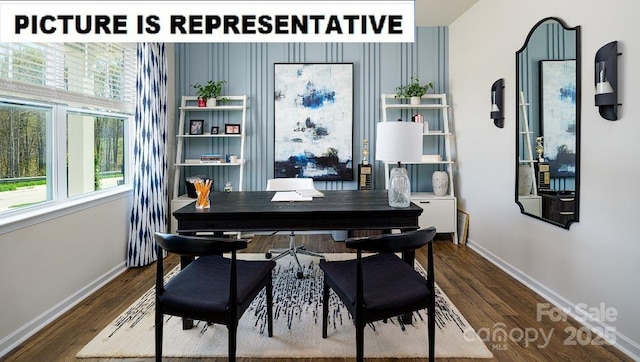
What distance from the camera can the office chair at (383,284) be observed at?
157 centimetres

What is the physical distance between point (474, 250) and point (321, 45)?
118 inches

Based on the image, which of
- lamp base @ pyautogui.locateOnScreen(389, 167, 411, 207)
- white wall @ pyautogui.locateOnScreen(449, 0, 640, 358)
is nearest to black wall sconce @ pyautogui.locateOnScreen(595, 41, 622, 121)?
white wall @ pyautogui.locateOnScreen(449, 0, 640, 358)

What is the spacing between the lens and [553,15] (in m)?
2.63

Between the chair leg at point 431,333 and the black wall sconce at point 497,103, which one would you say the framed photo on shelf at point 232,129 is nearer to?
the black wall sconce at point 497,103

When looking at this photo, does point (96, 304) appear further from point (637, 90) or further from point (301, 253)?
point (637, 90)

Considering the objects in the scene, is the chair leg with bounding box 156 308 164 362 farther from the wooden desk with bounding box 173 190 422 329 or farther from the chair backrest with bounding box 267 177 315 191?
the chair backrest with bounding box 267 177 315 191

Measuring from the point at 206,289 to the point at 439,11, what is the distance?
12.7ft

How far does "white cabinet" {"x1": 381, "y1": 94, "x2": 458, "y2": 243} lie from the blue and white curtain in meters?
2.51

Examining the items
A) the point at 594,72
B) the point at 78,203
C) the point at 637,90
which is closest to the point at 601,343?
the point at 637,90

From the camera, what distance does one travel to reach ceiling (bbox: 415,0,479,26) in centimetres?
385

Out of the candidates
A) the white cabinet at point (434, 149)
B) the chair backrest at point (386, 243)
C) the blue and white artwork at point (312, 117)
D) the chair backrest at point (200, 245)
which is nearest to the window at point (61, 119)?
the chair backrest at point (200, 245)

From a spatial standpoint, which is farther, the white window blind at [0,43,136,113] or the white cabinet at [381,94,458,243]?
the white cabinet at [381,94,458,243]

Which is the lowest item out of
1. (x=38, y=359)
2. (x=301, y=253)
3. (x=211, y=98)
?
Answer: (x=38, y=359)

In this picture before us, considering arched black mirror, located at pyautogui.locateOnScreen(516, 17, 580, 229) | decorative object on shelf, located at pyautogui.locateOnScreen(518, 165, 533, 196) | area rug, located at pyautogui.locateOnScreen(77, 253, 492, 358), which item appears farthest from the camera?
decorative object on shelf, located at pyautogui.locateOnScreen(518, 165, 533, 196)
